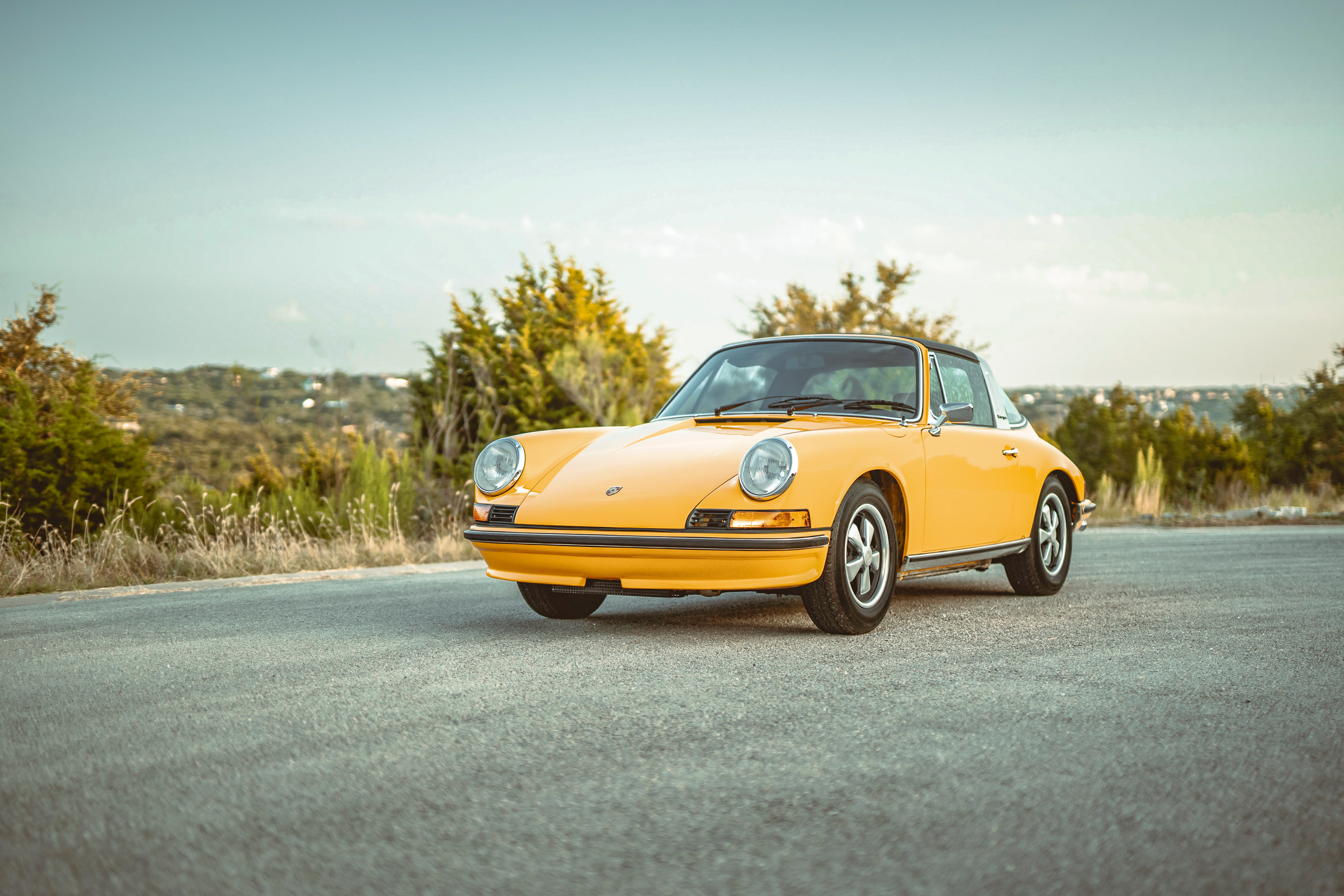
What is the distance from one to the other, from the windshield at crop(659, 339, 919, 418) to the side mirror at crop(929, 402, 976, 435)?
14 cm

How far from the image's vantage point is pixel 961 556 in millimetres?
6617

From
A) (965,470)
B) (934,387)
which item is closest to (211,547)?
(934,387)

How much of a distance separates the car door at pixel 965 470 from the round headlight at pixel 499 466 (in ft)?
7.22

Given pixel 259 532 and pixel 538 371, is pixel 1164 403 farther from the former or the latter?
pixel 259 532

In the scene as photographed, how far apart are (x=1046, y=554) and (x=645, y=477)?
3462 millimetres

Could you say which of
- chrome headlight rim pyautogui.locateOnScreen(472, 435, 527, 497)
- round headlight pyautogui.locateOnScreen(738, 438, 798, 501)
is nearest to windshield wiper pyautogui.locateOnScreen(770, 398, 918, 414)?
round headlight pyautogui.locateOnScreen(738, 438, 798, 501)

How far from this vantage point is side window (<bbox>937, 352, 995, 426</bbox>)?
707cm

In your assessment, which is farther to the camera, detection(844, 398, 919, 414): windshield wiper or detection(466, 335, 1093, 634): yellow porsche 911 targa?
detection(844, 398, 919, 414): windshield wiper

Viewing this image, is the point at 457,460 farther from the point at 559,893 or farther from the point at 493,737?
the point at 559,893

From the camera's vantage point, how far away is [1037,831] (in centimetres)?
271

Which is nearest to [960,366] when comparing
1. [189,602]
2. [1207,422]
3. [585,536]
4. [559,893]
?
[585,536]

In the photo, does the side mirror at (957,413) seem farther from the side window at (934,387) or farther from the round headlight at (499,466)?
the round headlight at (499,466)

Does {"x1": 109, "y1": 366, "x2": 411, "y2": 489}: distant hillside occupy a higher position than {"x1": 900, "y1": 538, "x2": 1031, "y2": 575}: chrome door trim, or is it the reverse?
{"x1": 109, "y1": 366, "x2": 411, "y2": 489}: distant hillside

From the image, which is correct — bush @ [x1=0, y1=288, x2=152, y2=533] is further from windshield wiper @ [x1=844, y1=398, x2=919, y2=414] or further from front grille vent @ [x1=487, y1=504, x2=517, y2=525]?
windshield wiper @ [x1=844, y1=398, x2=919, y2=414]
